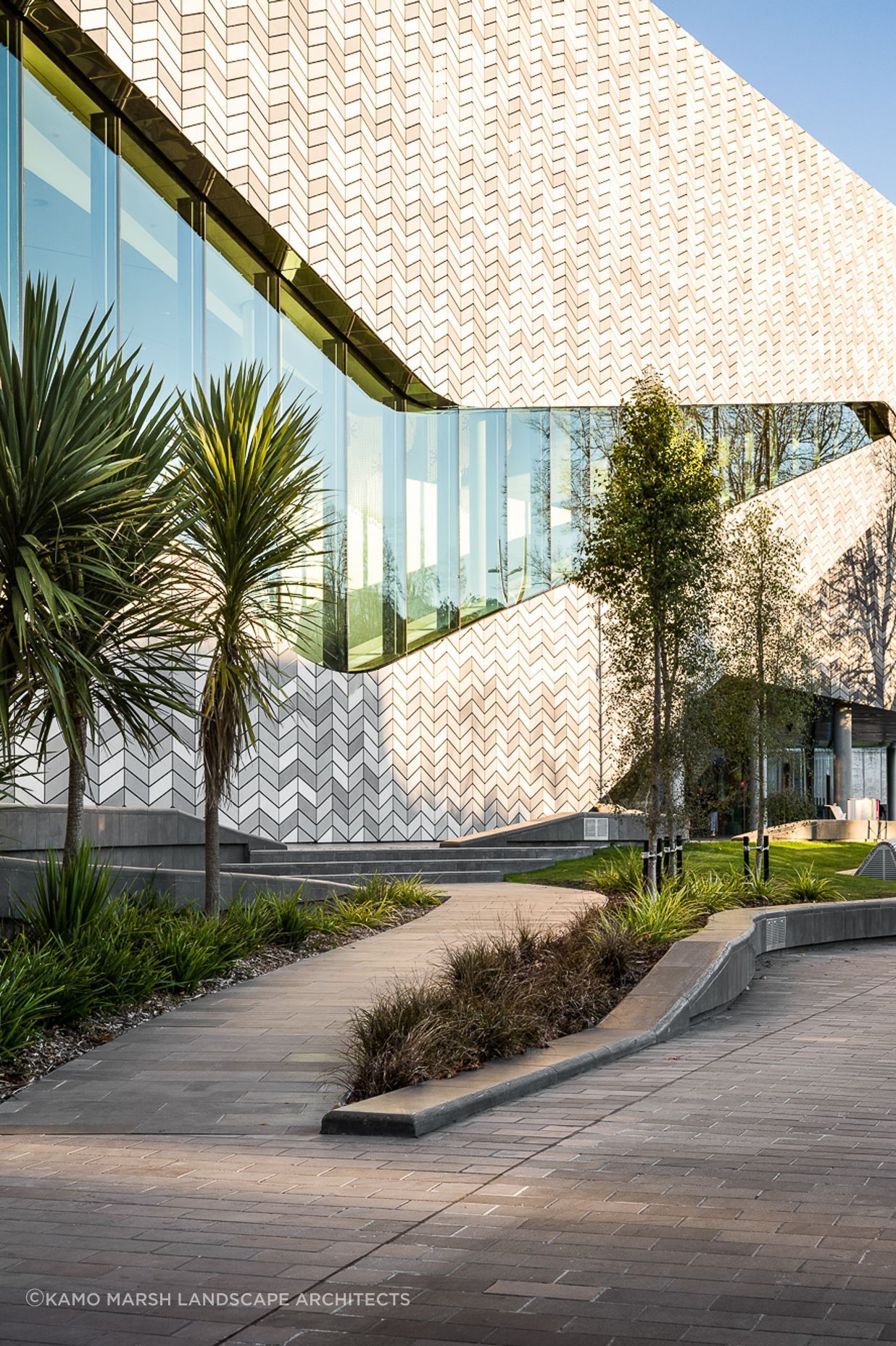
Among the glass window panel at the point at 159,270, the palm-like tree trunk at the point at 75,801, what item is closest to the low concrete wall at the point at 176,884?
the palm-like tree trunk at the point at 75,801

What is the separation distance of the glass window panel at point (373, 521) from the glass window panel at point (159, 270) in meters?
5.74

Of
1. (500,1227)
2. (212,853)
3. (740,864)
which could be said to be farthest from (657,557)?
(500,1227)

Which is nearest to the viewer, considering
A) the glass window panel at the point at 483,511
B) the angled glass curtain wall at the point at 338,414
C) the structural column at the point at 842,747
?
the angled glass curtain wall at the point at 338,414

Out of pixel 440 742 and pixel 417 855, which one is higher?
pixel 440 742

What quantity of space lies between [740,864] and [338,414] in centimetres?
1222

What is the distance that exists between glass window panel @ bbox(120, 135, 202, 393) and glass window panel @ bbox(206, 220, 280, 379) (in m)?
0.43

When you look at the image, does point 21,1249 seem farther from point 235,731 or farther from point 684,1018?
point 235,731

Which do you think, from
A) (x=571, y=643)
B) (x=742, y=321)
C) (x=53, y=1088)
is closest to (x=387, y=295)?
(x=571, y=643)

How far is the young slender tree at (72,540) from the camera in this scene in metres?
10.0

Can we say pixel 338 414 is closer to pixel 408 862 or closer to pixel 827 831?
pixel 408 862

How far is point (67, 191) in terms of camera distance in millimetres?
20828

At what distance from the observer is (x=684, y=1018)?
11.0 metres

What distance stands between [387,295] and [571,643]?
8698 millimetres

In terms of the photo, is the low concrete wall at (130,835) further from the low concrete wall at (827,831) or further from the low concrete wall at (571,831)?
the low concrete wall at (827,831)
